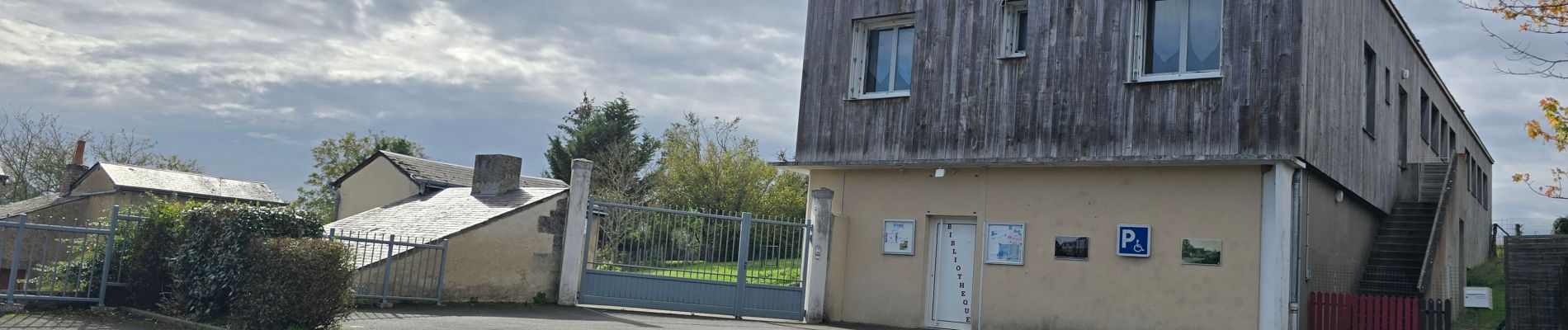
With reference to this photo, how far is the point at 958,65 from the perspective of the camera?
51.2 ft

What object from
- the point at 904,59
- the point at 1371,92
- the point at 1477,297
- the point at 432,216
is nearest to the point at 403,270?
the point at 432,216

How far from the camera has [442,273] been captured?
49.2 feet

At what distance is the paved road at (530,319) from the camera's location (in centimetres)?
1239

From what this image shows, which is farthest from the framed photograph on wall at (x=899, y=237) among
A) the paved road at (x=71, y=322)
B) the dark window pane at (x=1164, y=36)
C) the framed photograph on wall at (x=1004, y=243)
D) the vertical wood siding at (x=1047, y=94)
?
the paved road at (x=71, y=322)

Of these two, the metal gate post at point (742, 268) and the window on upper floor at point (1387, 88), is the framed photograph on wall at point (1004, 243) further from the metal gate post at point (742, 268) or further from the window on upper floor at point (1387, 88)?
the window on upper floor at point (1387, 88)

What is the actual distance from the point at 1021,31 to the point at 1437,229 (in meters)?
7.61

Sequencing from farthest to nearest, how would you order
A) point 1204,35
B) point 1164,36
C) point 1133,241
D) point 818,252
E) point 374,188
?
point 374,188 → point 818,252 → point 1164,36 → point 1133,241 → point 1204,35

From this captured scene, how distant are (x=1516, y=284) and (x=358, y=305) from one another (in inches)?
496

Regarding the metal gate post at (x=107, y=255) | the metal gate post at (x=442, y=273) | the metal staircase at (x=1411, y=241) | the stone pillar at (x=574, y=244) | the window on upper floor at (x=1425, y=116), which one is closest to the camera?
the metal gate post at (x=107, y=255)

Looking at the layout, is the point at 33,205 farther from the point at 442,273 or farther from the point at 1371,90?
the point at 1371,90

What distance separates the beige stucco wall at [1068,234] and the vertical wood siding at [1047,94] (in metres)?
0.38

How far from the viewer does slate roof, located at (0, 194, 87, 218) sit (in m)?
30.4

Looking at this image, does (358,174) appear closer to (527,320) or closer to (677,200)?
(677,200)

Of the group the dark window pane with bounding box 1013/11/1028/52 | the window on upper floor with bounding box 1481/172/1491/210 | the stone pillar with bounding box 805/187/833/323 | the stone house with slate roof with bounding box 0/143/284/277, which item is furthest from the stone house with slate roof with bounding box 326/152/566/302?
the window on upper floor with bounding box 1481/172/1491/210
